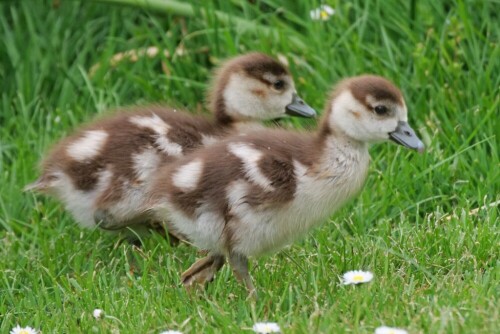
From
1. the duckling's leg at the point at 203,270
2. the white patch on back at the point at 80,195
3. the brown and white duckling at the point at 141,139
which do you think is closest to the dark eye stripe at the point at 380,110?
the brown and white duckling at the point at 141,139

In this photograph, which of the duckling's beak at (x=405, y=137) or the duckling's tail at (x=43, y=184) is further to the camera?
the duckling's tail at (x=43, y=184)

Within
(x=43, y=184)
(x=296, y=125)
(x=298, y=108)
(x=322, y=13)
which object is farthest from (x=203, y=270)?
(x=322, y=13)

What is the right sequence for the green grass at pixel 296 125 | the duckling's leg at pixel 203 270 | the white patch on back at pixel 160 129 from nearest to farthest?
1. the green grass at pixel 296 125
2. the duckling's leg at pixel 203 270
3. the white patch on back at pixel 160 129

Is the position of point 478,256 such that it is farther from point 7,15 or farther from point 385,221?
point 7,15

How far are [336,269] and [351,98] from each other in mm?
620

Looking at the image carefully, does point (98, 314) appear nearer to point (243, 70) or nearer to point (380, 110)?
point (380, 110)

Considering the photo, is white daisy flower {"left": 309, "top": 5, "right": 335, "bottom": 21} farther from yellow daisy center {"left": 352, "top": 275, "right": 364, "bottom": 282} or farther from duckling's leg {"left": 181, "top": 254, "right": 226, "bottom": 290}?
yellow daisy center {"left": 352, "top": 275, "right": 364, "bottom": 282}

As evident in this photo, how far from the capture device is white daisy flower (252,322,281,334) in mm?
3689

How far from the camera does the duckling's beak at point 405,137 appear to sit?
14.0 ft

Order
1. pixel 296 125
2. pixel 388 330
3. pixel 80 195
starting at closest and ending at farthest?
pixel 388 330, pixel 80 195, pixel 296 125

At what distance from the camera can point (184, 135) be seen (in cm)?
473

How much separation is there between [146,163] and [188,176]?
511 millimetres

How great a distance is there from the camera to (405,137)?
4289 mm

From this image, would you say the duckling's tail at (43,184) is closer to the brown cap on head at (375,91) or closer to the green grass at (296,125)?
the green grass at (296,125)
